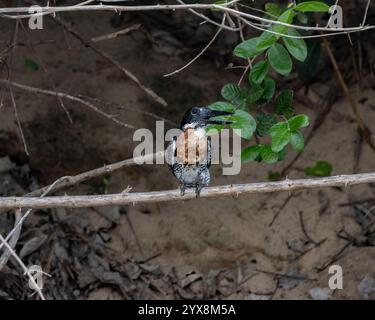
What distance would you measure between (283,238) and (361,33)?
61.5 inches

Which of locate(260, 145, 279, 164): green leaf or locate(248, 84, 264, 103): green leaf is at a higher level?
locate(248, 84, 264, 103): green leaf

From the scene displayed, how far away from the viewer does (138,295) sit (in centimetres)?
492

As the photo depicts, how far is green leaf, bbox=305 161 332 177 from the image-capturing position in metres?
5.02

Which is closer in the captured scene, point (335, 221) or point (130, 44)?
point (335, 221)

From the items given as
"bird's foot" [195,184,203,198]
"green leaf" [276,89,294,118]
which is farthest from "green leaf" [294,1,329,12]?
"bird's foot" [195,184,203,198]

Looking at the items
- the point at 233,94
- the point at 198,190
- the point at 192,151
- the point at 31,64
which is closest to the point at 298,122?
the point at 233,94

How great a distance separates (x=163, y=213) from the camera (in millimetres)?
5125

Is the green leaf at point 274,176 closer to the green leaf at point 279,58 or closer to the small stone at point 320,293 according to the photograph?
the small stone at point 320,293

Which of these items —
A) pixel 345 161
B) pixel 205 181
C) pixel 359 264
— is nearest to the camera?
pixel 205 181

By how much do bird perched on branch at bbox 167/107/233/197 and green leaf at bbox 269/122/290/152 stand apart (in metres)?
0.46

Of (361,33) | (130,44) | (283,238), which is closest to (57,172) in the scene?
(130,44)

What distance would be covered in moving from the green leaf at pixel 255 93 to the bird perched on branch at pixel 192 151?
0.22m

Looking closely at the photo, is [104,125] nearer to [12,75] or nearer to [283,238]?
[12,75]

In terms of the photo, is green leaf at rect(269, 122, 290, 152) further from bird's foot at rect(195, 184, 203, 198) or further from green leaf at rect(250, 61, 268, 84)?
bird's foot at rect(195, 184, 203, 198)
